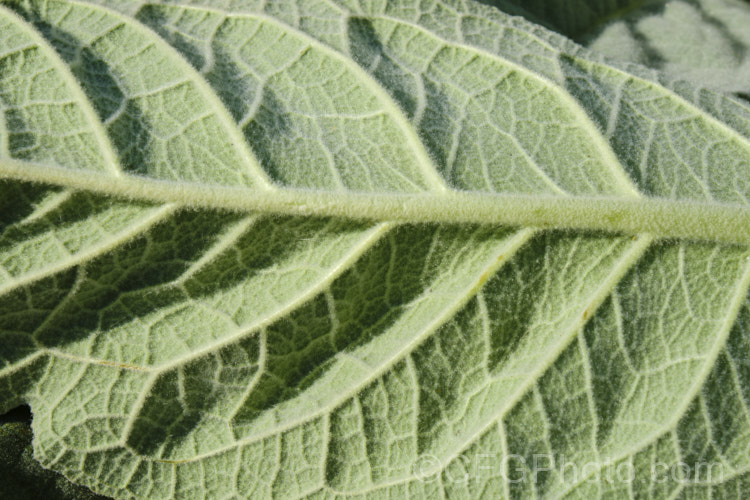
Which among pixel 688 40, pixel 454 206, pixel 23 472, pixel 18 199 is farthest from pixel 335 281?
pixel 688 40

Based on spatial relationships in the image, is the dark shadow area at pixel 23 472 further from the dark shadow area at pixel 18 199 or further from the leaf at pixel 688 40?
the leaf at pixel 688 40

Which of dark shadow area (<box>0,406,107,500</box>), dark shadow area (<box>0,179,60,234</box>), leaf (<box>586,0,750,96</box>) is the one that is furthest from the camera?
leaf (<box>586,0,750,96</box>)

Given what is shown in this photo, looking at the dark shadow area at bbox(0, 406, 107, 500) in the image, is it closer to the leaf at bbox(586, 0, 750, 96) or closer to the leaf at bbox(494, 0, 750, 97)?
the leaf at bbox(494, 0, 750, 97)

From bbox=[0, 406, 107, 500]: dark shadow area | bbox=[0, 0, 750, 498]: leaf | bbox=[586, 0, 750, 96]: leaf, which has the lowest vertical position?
bbox=[0, 406, 107, 500]: dark shadow area

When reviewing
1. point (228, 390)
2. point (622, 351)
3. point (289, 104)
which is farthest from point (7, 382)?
point (622, 351)

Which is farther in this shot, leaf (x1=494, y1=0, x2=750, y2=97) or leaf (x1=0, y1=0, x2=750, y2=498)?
leaf (x1=494, y1=0, x2=750, y2=97)

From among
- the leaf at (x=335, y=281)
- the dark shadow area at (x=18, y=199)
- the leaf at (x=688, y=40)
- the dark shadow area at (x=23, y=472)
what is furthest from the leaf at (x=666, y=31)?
the dark shadow area at (x=23, y=472)

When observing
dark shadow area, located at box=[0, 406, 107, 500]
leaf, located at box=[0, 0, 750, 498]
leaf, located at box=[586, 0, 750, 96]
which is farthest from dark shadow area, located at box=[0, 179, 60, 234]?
leaf, located at box=[586, 0, 750, 96]

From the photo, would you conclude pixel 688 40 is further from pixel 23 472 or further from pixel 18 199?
pixel 23 472
